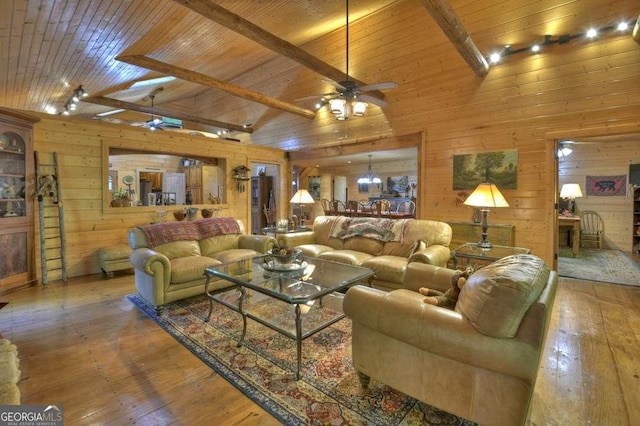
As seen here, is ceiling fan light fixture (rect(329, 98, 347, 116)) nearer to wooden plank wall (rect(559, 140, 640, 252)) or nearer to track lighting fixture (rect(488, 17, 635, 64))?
track lighting fixture (rect(488, 17, 635, 64))

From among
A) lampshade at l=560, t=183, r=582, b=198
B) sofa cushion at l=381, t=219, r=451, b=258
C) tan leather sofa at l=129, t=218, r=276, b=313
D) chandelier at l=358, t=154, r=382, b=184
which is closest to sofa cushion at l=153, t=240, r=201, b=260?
tan leather sofa at l=129, t=218, r=276, b=313

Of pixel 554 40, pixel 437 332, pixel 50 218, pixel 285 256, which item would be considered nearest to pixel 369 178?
pixel 554 40

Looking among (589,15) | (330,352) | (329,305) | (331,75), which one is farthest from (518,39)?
(330,352)

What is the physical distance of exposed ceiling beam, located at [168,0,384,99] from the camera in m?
3.17

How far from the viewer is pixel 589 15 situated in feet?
12.7

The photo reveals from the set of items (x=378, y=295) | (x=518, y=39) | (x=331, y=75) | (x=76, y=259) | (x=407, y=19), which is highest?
(x=407, y=19)

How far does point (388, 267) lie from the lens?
135 inches

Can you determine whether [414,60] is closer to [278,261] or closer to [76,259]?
[278,261]

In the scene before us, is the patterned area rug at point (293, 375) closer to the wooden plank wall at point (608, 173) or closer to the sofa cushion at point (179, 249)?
the sofa cushion at point (179, 249)

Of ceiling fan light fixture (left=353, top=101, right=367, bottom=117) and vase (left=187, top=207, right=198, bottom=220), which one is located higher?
ceiling fan light fixture (left=353, top=101, right=367, bottom=117)

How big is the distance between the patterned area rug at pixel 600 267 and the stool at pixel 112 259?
6.74m

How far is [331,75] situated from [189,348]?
4.17 m

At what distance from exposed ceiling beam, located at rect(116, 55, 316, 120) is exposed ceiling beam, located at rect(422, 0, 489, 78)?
11.6 ft

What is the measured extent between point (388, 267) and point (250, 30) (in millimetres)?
3383
